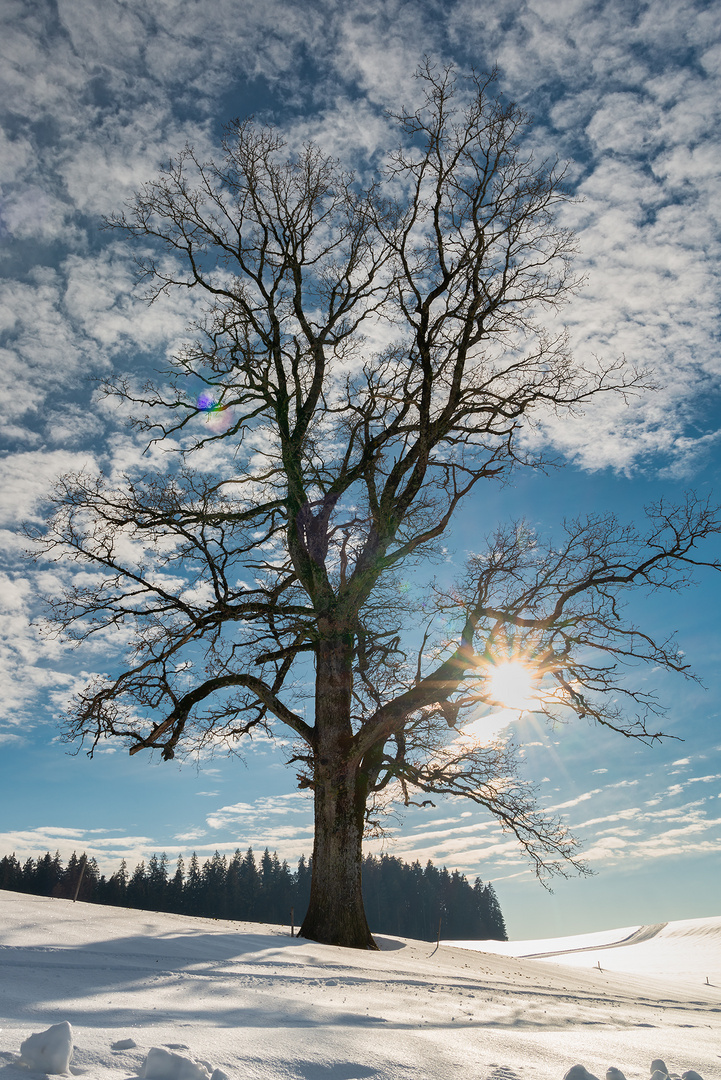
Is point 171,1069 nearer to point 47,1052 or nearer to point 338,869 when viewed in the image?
point 47,1052

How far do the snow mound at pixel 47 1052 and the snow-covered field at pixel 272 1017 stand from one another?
3 centimetres

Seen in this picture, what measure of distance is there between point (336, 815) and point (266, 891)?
78194 mm

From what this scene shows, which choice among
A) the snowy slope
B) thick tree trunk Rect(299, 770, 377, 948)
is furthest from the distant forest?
thick tree trunk Rect(299, 770, 377, 948)

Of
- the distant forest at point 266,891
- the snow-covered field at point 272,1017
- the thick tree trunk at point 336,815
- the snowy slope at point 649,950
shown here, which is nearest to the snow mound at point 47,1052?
the snow-covered field at point 272,1017

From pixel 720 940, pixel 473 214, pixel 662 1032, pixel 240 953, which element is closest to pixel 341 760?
pixel 240 953

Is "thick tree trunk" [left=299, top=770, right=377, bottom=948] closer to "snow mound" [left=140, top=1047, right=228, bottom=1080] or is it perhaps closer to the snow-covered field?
the snow-covered field

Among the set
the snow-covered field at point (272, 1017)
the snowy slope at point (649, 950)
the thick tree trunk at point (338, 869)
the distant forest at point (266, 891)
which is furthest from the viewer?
the distant forest at point (266, 891)

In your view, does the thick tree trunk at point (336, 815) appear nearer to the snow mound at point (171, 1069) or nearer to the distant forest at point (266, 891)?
the snow mound at point (171, 1069)

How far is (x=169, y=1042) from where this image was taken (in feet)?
6.34

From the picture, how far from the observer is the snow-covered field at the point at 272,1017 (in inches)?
75.6

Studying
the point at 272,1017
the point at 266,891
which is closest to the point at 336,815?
the point at 272,1017

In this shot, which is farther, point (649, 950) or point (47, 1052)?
point (649, 950)

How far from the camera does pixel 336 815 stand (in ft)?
32.0

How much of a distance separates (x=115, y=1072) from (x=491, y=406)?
36.7 feet
